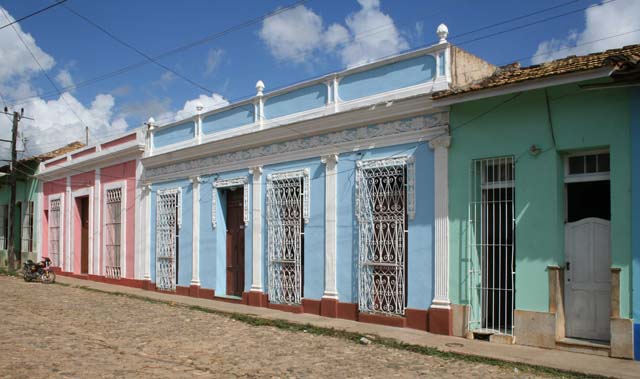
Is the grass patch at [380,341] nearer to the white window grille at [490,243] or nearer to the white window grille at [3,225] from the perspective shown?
the white window grille at [490,243]

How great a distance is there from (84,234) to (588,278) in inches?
650

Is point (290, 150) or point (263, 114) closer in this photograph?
point (290, 150)

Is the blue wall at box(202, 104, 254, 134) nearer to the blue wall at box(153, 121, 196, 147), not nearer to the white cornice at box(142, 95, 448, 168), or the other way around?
the white cornice at box(142, 95, 448, 168)

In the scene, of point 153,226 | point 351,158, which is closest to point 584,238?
point 351,158

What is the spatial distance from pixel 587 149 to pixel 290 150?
558 cm

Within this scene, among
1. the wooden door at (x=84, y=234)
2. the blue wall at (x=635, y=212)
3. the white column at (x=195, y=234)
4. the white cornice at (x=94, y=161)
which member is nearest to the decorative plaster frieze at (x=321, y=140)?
the white column at (x=195, y=234)

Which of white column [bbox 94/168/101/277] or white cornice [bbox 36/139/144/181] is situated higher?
white cornice [bbox 36/139/144/181]

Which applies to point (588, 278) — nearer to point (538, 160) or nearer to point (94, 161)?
point (538, 160)

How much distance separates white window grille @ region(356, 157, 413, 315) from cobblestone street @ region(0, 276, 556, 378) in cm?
143

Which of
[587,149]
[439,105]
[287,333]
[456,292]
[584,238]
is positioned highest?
[439,105]

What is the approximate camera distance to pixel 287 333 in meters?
9.17

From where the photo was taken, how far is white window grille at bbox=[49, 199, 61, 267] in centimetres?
2094

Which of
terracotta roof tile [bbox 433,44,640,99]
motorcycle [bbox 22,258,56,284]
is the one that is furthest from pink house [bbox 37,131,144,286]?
terracotta roof tile [bbox 433,44,640,99]

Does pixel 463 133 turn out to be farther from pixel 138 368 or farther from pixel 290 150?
pixel 138 368
